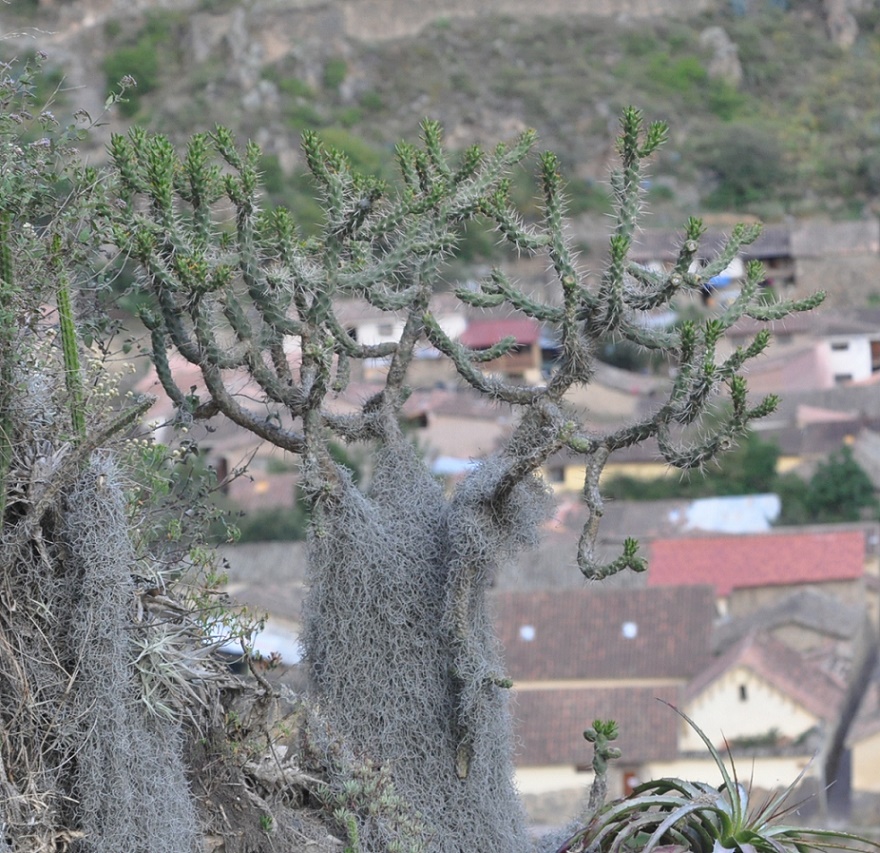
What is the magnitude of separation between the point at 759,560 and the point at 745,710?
8134mm

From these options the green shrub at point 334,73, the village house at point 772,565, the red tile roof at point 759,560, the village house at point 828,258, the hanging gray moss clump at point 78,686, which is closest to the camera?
the hanging gray moss clump at point 78,686

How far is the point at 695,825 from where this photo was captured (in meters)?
5.46

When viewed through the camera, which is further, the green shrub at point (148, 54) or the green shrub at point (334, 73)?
the green shrub at point (334, 73)

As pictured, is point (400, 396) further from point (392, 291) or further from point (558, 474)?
point (558, 474)

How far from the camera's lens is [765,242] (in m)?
58.7

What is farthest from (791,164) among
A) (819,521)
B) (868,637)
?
(868,637)

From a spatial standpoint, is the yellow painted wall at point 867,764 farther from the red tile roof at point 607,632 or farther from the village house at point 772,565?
the village house at point 772,565

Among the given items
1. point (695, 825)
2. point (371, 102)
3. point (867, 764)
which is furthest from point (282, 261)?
point (371, 102)

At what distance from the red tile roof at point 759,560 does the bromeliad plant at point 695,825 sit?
88.9 ft

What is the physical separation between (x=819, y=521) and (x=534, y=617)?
38.5 ft

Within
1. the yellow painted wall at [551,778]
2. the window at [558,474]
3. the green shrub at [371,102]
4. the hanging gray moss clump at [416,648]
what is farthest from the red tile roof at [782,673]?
the green shrub at [371,102]

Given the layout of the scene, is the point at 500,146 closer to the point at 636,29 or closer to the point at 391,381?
the point at 391,381

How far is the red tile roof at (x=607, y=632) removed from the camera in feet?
89.6

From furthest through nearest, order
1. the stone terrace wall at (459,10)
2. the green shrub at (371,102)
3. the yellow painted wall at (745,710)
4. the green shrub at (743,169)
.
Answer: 1. the stone terrace wall at (459,10)
2. the green shrub at (371,102)
3. the green shrub at (743,169)
4. the yellow painted wall at (745,710)
